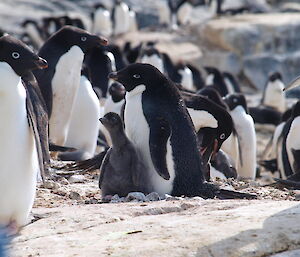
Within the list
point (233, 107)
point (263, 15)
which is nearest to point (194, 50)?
point (263, 15)

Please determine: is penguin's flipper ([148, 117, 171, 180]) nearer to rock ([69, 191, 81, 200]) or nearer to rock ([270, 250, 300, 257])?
rock ([69, 191, 81, 200])

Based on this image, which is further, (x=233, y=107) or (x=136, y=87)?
(x=233, y=107)

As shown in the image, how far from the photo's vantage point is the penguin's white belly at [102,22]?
30.8m

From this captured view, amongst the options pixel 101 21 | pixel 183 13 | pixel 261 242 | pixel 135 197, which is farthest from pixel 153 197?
pixel 183 13

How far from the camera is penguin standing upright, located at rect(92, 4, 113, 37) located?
3080 centimetres

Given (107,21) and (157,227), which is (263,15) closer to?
(107,21)

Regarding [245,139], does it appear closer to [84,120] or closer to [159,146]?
[84,120]

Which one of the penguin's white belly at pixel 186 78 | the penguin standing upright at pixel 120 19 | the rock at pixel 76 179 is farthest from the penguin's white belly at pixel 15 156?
the penguin standing upright at pixel 120 19

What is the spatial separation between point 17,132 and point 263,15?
22578 mm

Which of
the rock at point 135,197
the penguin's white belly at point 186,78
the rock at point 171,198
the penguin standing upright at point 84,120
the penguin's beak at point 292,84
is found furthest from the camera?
the penguin's white belly at point 186,78

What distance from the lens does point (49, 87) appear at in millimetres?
8633

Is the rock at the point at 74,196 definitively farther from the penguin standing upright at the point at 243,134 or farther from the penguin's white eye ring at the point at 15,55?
the penguin standing upright at the point at 243,134

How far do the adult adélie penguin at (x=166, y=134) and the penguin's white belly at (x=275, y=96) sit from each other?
1352 cm

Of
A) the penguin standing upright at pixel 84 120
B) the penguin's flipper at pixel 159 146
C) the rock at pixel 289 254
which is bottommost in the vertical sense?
the penguin standing upright at pixel 84 120
